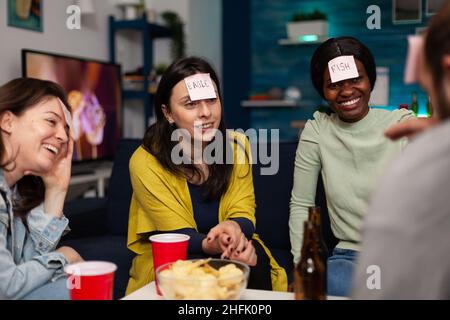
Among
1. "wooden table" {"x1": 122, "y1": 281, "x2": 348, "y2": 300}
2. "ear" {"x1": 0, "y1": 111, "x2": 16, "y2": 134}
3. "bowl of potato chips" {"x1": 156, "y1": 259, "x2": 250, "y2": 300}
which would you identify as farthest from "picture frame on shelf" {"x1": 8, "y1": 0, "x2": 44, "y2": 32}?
"bowl of potato chips" {"x1": 156, "y1": 259, "x2": 250, "y2": 300}

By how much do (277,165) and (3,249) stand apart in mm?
1420

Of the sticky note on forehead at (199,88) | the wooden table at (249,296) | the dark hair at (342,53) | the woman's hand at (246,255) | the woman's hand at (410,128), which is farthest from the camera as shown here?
the dark hair at (342,53)

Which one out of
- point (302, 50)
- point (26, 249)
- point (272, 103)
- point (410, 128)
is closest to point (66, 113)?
point (26, 249)

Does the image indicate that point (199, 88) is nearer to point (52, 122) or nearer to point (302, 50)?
point (52, 122)

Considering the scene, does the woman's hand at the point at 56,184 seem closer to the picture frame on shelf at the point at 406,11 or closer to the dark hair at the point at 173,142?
the dark hair at the point at 173,142

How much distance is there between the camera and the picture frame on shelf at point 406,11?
4.99 m

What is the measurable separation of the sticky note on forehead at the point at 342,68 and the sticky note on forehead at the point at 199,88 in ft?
1.37

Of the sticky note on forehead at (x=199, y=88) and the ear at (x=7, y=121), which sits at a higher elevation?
the sticky note on forehead at (x=199, y=88)

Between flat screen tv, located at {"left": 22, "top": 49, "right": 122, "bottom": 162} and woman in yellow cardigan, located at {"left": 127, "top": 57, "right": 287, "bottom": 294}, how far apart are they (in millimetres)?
1960

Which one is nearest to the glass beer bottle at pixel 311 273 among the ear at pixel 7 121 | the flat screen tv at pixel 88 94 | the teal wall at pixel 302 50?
the ear at pixel 7 121

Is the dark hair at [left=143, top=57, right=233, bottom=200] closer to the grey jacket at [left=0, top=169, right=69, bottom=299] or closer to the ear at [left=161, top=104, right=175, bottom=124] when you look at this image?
the ear at [left=161, top=104, right=175, bottom=124]

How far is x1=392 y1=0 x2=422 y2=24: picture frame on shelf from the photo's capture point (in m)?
4.99

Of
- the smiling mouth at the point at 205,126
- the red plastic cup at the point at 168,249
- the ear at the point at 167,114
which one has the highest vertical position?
→ the ear at the point at 167,114
